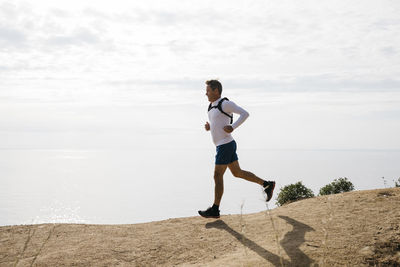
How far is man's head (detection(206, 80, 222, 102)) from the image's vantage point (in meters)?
7.33

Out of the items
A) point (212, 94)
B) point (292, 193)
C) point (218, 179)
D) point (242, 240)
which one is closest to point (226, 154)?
point (218, 179)

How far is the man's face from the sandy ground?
2.69m

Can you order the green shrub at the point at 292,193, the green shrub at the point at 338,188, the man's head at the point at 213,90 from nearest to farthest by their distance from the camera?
1. the man's head at the point at 213,90
2. the green shrub at the point at 292,193
3. the green shrub at the point at 338,188

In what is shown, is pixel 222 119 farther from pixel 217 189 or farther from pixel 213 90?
pixel 217 189

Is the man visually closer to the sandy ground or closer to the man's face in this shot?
the man's face

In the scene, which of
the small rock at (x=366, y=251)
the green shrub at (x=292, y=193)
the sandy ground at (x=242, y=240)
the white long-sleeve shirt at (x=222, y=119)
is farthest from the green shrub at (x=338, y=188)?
the small rock at (x=366, y=251)

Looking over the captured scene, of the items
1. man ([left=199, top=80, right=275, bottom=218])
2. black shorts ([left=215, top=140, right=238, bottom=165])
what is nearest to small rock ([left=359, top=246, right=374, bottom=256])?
man ([left=199, top=80, right=275, bottom=218])

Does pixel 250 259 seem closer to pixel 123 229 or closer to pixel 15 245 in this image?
pixel 123 229

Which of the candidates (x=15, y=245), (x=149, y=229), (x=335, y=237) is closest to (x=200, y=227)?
(x=149, y=229)

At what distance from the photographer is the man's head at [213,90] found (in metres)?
7.33

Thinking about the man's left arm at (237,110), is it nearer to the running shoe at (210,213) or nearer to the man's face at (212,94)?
the man's face at (212,94)

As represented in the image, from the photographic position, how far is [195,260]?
210 inches

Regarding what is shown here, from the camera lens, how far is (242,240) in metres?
5.82

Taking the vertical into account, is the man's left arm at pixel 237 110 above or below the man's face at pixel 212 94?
below
